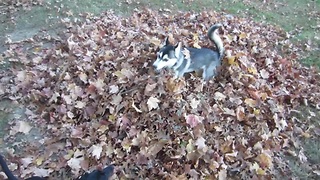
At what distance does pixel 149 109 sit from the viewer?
179 inches

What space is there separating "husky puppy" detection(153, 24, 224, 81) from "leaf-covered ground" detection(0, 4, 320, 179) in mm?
143

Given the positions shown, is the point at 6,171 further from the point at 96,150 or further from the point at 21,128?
the point at 21,128

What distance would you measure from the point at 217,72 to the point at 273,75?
46.0 inches

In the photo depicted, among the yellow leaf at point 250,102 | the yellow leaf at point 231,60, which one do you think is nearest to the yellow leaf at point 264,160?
the yellow leaf at point 250,102

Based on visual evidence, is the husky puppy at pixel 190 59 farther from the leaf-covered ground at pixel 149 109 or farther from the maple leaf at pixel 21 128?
the maple leaf at pixel 21 128

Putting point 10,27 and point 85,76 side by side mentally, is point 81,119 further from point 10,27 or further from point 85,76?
point 10,27

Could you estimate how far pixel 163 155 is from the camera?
4293 millimetres

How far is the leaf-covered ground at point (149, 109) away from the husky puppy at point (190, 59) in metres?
0.14

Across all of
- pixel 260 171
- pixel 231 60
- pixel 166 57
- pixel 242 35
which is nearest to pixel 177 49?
pixel 166 57

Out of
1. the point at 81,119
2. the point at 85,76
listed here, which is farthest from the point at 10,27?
the point at 81,119

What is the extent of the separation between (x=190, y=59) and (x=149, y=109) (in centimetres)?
118

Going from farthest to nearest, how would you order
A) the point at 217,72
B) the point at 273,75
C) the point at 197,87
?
the point at 273,75
the point at 217,72
the point at 197,87

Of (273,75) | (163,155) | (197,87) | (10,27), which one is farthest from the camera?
(10,27)

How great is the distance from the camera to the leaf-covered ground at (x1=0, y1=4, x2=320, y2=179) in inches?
167
